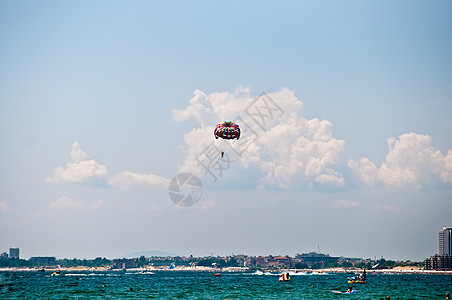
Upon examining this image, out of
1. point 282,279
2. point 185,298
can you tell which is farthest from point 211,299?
point 282,279

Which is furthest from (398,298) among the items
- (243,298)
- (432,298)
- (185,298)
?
(185,298)

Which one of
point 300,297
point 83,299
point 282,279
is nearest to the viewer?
point 83,299

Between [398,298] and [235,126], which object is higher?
[235,126]

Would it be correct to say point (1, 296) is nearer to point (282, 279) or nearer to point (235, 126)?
point (235, 126)

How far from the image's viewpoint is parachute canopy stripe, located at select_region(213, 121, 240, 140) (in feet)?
304

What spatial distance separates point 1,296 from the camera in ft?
325

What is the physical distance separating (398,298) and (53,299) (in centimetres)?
5472

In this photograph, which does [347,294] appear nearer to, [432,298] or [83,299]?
[432,298]

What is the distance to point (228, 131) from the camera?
92688 millimetres

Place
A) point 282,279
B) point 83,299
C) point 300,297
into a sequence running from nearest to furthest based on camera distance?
point 83,299, point 300,297, point 282,279

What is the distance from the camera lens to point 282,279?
599 feet

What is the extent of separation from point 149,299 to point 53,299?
14.8m

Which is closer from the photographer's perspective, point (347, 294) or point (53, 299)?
point (53, 299)

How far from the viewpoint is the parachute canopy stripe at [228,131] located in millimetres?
92750
